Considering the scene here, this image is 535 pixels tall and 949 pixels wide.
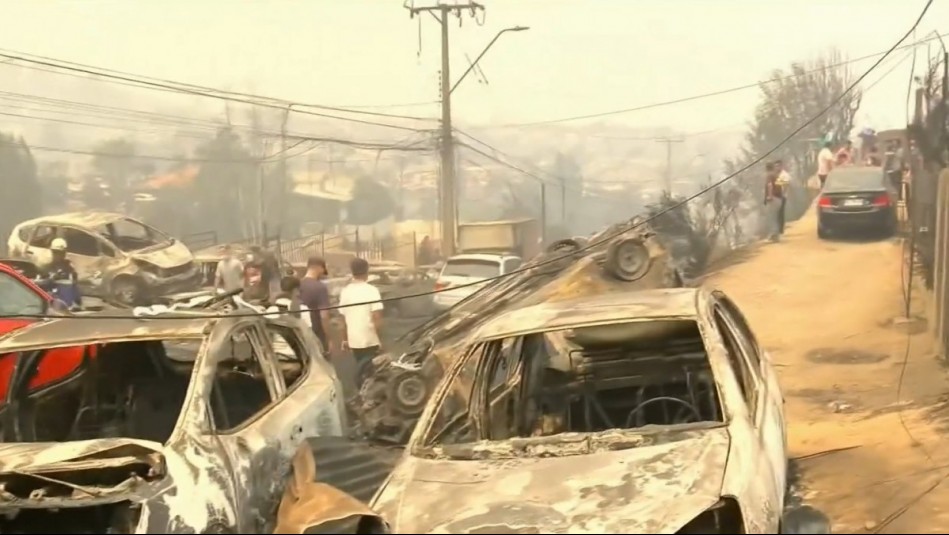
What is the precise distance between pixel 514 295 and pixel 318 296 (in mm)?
1390

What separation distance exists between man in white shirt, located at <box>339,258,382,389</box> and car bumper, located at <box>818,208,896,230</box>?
3029mm

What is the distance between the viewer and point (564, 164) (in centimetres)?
611

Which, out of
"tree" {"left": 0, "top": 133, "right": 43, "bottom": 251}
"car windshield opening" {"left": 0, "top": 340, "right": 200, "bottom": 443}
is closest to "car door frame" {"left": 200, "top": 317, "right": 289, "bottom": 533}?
"car windshield opening" {"left": 0, "top": 340, "right": 200, "bottom": 443}

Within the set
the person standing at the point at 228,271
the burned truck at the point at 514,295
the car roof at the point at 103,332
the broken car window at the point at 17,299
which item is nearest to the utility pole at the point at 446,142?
the burned truck at the point at 514,295

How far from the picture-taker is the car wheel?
6566 millimetres

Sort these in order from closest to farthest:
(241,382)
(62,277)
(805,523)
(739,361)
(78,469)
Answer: (805,523)
(78,469)
(739,361)
(241,382)
(62,277)

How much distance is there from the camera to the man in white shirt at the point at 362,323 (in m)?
6.16

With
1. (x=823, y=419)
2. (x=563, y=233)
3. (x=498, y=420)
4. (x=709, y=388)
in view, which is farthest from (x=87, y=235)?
(x=823, y=419)

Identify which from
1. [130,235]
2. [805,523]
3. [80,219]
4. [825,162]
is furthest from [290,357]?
[825,162]

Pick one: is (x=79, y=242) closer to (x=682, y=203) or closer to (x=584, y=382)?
(x=584, y=382)

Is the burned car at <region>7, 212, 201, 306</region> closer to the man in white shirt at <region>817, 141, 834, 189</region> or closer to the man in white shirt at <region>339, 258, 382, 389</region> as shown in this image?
the man in white shirt at <region>339, 258, 382, 389</region>

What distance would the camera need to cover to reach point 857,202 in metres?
5.81

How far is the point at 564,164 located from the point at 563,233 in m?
0.47

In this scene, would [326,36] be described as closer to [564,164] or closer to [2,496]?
[564,164]
